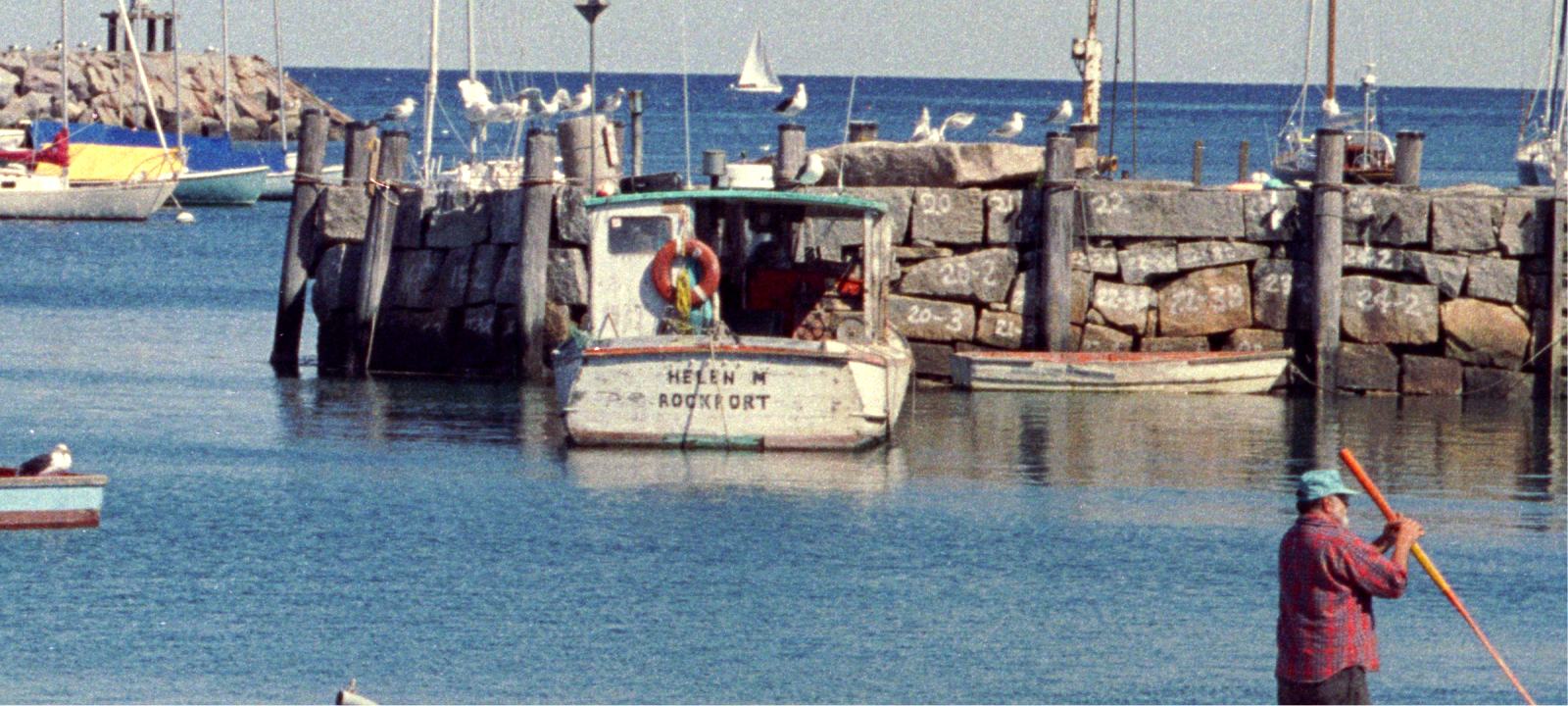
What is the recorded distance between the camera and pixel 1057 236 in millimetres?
23562

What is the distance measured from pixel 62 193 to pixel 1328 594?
4589 cm

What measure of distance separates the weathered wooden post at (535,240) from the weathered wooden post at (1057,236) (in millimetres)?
4707

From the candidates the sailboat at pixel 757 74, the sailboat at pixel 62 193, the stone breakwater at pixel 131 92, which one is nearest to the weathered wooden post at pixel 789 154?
the sailboat at pixel 757 74

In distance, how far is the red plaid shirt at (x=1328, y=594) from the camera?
9.14 metres

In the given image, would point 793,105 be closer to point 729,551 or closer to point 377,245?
point 377,245

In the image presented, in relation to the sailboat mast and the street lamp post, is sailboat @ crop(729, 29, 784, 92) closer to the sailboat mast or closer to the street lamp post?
the street lamp post

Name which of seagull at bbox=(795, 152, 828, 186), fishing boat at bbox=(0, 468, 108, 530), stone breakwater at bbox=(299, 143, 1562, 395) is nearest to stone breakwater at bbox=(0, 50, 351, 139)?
stone breakwater at bbox=(299, 143, 1562, 395)

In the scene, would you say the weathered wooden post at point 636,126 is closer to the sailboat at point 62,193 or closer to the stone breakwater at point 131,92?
the sailboat at point 62,193

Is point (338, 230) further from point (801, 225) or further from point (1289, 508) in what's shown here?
point (1289, 508)

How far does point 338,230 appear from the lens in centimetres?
2561

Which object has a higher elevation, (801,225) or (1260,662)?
(801,225)

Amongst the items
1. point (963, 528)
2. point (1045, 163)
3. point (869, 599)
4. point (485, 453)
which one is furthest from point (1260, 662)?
point (1045, 163)

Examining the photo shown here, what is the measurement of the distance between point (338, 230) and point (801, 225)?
550 cm

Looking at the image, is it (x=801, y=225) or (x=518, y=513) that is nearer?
(x=518, y=513)
